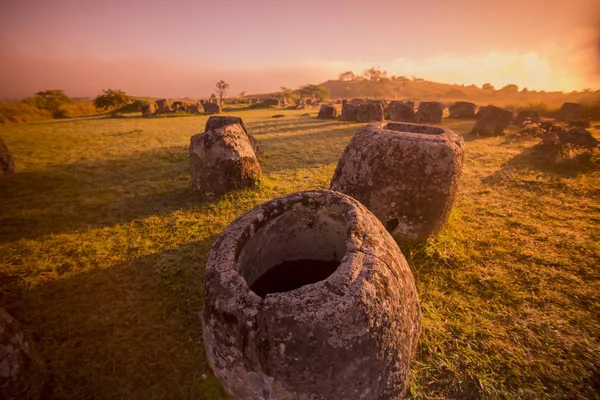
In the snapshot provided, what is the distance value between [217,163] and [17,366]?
494 cm

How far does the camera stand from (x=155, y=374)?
276cm

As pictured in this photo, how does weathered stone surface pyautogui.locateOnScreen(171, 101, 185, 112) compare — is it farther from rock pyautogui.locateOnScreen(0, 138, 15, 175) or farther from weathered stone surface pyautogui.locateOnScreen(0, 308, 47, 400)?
weathered stone surface pyautogui.locateOnScreen(0, 308, 47, 400)

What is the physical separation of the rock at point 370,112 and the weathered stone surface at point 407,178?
51.7ft

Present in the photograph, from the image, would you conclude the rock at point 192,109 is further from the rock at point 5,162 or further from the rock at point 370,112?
the rock at point 5,162

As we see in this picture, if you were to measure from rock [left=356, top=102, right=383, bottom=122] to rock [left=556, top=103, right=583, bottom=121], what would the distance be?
13.3m

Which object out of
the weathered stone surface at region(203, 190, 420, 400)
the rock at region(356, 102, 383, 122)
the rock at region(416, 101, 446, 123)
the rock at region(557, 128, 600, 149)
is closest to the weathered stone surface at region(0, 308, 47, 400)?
the weathered stone surface at region(203, 190, 420, 400)

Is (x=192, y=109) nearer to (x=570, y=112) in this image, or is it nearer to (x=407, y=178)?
(x=407, y=178)

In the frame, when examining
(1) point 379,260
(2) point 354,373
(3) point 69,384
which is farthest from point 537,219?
(3) point 69,384

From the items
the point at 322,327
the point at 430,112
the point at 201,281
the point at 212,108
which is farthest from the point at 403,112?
the point at 212,108

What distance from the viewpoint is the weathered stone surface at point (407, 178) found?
428 cm

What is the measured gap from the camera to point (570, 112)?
18.8 m

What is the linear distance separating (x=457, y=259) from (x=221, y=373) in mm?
3949

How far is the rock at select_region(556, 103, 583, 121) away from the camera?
60.1 ft

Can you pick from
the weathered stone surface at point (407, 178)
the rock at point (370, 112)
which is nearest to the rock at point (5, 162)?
the weathered stone surface at point (407, 178)
